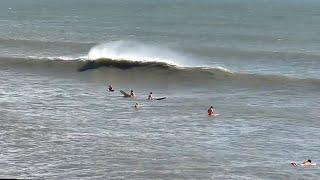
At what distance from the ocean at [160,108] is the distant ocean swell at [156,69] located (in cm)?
8

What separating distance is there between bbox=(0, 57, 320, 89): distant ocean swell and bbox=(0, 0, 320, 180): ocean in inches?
3.0

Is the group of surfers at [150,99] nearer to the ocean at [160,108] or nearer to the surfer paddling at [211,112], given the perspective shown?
the surfer paddling at [211,112]

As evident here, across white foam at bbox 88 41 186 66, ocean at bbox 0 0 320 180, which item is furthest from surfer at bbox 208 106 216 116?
white foam at bbox 88 41 186 66

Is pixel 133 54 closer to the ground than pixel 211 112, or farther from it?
farther from it

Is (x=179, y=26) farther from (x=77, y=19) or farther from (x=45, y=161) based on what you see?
(x=45, y=161)

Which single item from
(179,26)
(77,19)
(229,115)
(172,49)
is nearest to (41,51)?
(172,49)

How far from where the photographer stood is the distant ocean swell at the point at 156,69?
47938 mm

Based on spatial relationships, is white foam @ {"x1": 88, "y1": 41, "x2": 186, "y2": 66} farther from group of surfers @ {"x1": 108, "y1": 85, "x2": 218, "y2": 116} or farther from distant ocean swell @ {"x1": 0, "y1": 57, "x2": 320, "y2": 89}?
group of surfers @ {"x1": 108, "y1": 85, "x2": 218, "y2": 116}

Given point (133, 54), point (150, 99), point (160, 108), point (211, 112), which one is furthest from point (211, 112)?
point (133, 54)

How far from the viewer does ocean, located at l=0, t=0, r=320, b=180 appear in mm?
27188

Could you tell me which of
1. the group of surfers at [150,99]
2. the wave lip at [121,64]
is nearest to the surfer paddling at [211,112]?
the group of surfers at [150,99]

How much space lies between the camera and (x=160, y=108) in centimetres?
3781

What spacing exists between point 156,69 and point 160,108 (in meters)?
14.7

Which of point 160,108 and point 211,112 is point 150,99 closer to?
point 160,108
